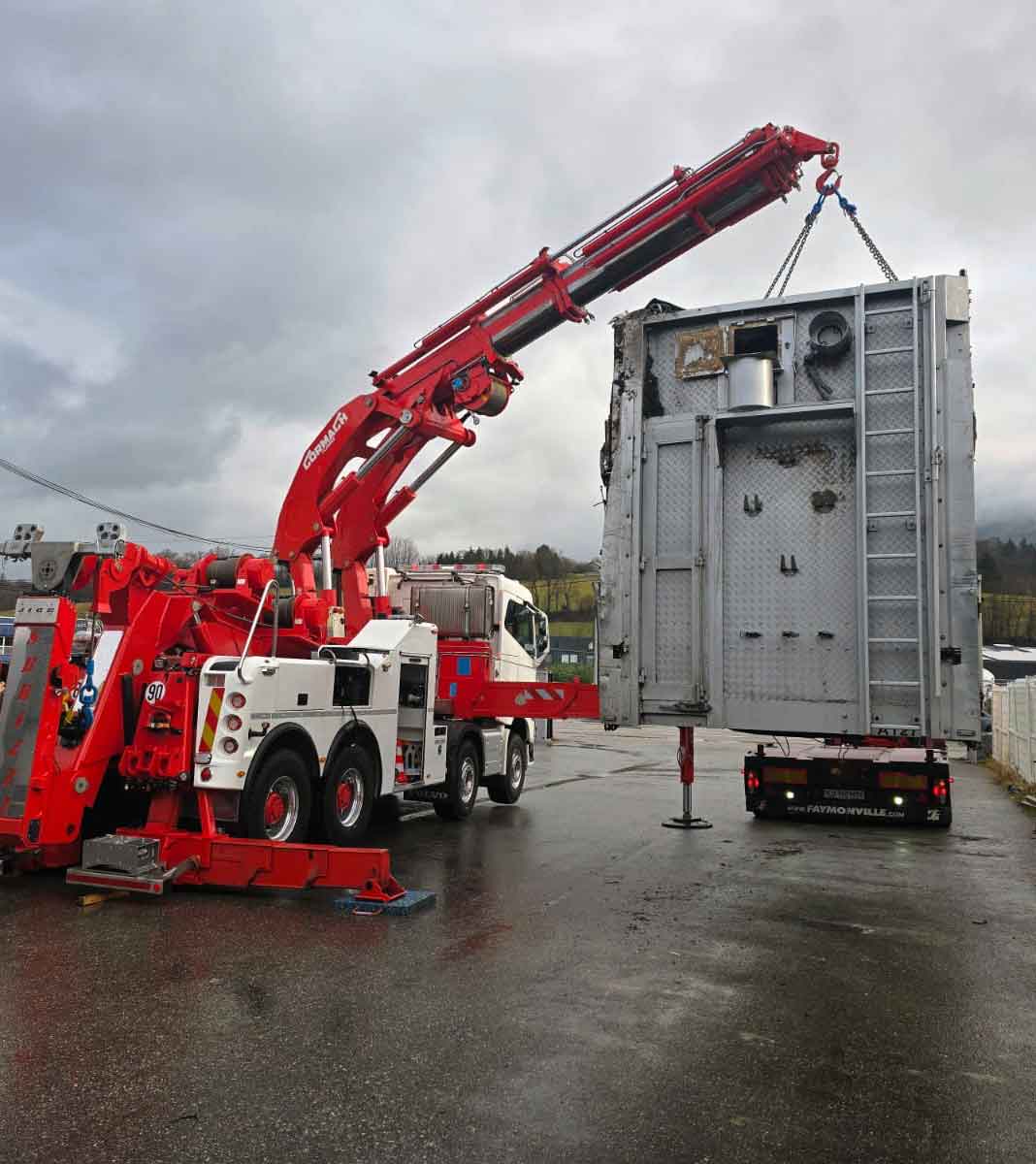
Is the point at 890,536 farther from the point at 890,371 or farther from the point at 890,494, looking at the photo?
the point at 890,371

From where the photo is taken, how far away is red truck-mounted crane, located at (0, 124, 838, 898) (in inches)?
288

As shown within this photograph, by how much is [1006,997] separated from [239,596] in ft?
22.2

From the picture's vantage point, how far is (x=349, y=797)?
9406mm

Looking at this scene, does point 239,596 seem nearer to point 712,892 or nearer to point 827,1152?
point 712,892

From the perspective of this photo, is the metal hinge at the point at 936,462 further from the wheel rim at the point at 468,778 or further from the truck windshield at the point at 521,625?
the truck windshield at the point at 521,625

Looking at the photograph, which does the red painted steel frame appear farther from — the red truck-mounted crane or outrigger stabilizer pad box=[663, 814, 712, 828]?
outrigger stabilizer pad box=[663, 814, 712, 828]

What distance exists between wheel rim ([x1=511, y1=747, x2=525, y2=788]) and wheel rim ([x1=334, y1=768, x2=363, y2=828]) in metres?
4.69

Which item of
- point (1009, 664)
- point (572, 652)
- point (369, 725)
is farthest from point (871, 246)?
point (1009, 664)

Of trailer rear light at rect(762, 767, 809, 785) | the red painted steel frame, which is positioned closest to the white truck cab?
the red painted steel frame

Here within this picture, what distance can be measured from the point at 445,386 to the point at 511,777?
17.8 feet

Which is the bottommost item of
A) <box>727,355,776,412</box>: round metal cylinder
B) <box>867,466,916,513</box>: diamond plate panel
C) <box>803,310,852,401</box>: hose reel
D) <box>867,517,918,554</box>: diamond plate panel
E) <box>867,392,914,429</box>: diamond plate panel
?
<box>867,517,918,554</box>: diamond plate panel

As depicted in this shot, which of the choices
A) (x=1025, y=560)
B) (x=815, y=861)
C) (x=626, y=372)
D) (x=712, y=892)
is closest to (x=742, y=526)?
(x=626, y=372)

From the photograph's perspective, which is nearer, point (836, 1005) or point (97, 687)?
point (836, 1005)

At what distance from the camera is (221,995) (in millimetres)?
5109
